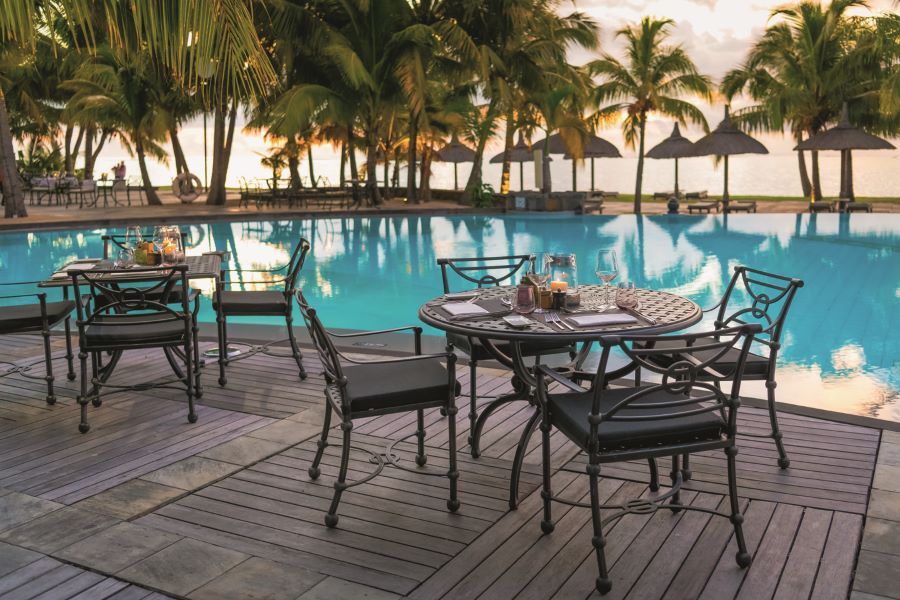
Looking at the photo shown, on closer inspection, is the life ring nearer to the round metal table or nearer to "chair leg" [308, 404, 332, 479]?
the round metal table

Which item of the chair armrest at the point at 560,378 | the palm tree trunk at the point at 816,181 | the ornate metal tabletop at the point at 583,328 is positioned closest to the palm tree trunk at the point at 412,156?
the palm tree trunk at the point at 816,181

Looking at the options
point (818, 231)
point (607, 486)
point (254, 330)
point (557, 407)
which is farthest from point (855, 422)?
point (818, 231)

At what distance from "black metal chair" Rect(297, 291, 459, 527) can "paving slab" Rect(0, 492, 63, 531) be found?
1.03 meters

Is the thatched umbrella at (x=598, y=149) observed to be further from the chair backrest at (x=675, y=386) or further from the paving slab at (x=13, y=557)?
the paving slab at (x=13, y=557)

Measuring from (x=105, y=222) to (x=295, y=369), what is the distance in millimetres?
13324

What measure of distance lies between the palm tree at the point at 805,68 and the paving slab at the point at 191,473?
2335cm

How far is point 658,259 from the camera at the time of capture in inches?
484

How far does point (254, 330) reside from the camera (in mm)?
6363

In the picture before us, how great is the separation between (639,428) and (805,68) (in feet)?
79.5

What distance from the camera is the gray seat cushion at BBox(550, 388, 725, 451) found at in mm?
2703

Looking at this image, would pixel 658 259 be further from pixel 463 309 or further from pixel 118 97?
pixel 118 97

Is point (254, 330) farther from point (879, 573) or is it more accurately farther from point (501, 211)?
point (501, 211)

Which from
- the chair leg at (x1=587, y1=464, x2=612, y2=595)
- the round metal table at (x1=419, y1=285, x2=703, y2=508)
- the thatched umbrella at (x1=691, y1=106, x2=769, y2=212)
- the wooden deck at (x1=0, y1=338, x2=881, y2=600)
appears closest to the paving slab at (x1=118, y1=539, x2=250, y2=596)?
the wooden deck at (x1=0, y1=338, x2=881, y2=600)

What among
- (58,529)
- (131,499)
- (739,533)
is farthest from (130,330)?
(739,533)
